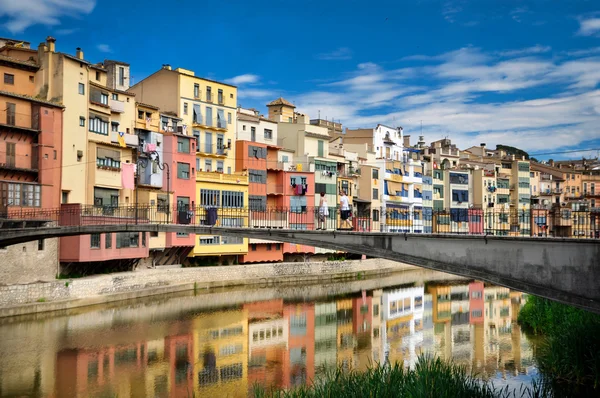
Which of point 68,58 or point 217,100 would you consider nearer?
point 68,58

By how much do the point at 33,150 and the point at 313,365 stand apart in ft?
71.9

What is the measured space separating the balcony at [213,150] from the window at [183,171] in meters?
3.21

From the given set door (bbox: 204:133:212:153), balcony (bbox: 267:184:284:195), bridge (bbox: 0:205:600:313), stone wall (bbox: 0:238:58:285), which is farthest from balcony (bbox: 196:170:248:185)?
bridge (bbox: 0:205:600:313)

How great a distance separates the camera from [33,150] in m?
38.2

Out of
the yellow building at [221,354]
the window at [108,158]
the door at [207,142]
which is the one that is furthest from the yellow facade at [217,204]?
the yellow building at [221,354]

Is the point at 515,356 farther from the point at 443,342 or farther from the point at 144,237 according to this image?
the point at 144,237

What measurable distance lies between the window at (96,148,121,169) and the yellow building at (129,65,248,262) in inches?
286

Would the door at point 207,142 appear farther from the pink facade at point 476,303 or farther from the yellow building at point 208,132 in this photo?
the pink facade at point 476,303

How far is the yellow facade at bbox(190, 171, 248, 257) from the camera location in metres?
49.5

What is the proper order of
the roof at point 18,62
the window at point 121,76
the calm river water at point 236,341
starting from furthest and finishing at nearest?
the window at point 121,76 → the roof at point 18,62 → the calm river water at point 236,341

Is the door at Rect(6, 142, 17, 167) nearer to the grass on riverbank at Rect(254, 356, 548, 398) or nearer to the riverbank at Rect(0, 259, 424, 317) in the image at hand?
the riverbank at Rect(0, 259, 424, 317)

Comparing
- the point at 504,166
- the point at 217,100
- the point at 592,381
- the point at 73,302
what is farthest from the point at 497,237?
the point at 504,166

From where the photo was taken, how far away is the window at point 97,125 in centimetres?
4225

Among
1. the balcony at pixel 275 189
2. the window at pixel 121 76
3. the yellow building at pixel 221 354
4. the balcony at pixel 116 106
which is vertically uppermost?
the window at pixel 121 76
